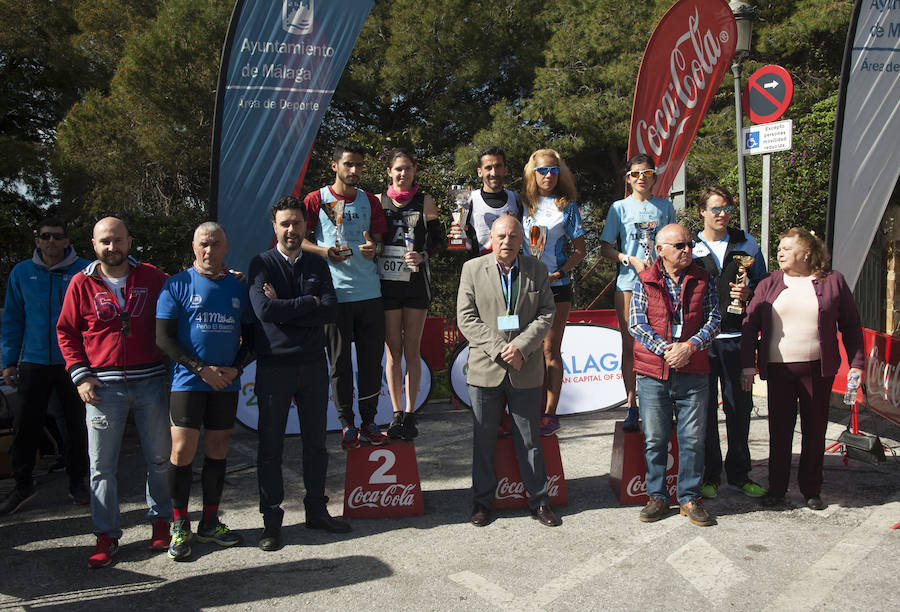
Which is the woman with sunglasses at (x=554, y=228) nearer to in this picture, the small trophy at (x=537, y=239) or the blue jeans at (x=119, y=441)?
the small trophy at (x=537, y=239)

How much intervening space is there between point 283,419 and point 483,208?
6.35 ft

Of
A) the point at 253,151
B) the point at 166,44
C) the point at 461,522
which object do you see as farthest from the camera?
the point at 166,44

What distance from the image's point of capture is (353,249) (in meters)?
4.32

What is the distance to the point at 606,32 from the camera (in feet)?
46.3

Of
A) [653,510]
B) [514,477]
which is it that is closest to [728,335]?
[653,510]

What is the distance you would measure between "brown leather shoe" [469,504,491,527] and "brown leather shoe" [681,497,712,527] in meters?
1.21

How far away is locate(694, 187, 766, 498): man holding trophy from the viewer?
449cm

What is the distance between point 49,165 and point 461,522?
1104cm

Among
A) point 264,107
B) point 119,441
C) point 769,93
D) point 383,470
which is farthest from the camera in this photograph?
point 769,93

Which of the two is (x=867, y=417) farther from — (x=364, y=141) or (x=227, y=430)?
(x=364, y=141)

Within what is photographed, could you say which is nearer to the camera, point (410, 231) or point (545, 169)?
point (410, 231)

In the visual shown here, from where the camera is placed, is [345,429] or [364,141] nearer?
[345,429]

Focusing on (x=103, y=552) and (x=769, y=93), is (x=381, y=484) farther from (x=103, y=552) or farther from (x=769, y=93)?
(x=769, y=93)

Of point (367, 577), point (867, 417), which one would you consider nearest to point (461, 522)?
point (367, 577)
